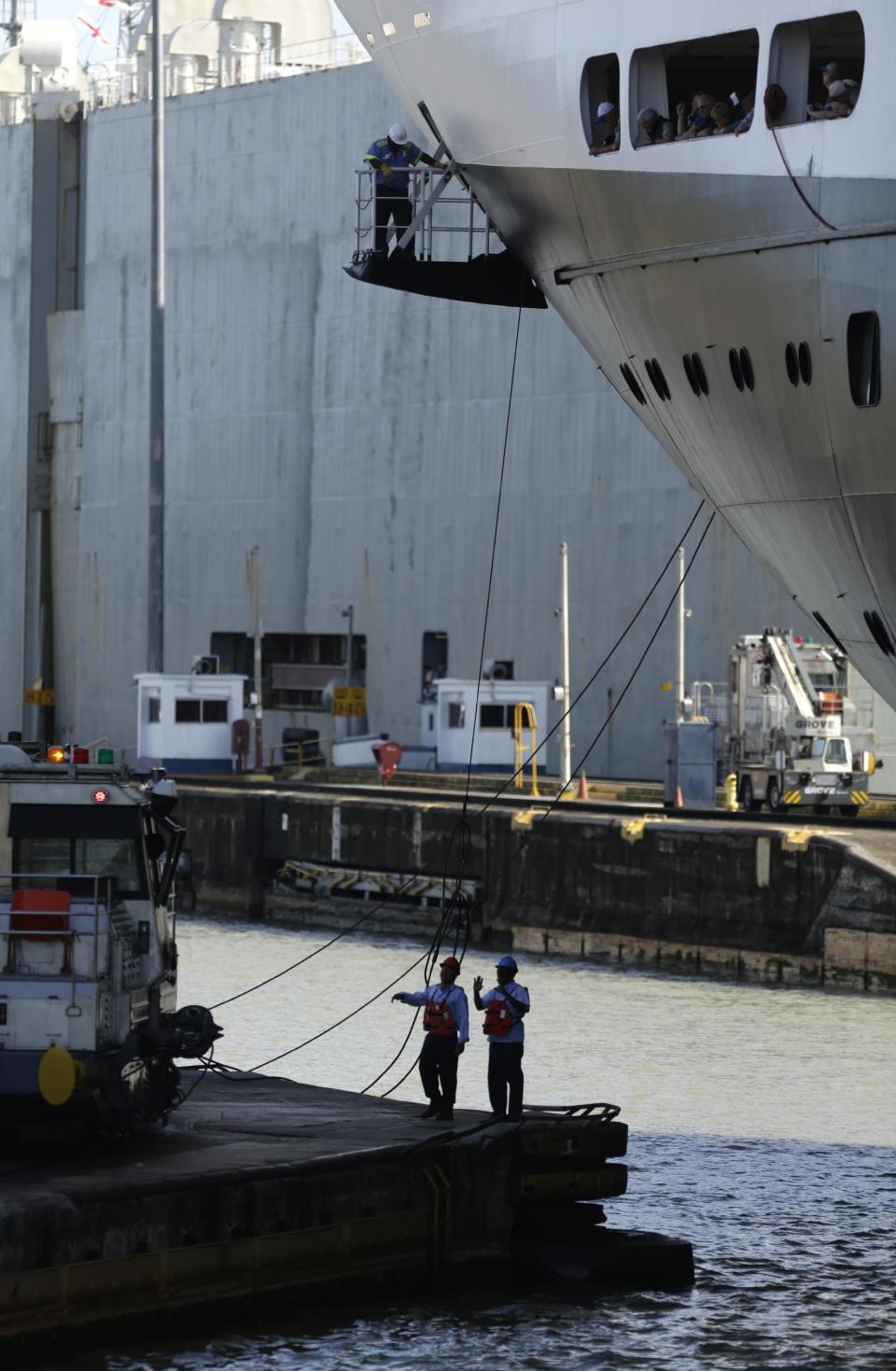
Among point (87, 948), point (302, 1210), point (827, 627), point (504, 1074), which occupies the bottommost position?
point (302, 1210)

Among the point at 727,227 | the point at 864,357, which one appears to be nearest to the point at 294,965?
the point at 727,227

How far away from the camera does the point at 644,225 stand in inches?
762

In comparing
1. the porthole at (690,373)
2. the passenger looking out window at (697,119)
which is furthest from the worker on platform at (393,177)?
the passenger looking out window at (697,119)

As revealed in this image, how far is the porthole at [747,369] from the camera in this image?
18.9 meters

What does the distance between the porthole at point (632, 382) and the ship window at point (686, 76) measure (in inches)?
118

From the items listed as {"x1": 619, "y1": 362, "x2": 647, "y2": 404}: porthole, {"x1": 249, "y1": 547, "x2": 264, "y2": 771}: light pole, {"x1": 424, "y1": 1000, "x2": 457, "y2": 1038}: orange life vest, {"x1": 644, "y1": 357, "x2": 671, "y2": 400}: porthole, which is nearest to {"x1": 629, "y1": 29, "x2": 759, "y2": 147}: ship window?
{"x1": 644, "y1": 357, "x2": 671, "y2": 400}: porthole

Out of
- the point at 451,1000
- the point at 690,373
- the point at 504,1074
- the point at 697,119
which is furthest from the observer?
the point at 690,373

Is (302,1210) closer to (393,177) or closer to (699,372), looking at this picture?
(699,372)

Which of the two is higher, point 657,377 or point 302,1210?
point 657,377

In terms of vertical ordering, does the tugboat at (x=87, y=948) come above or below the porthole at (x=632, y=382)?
below

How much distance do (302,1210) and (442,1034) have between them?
90.0 inches

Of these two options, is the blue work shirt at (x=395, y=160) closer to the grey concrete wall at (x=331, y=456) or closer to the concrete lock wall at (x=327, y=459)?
the grey concrete wall at (x=331, y=456)

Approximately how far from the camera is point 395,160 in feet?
77.6

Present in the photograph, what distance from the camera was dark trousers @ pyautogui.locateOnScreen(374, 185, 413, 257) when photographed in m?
23.8
